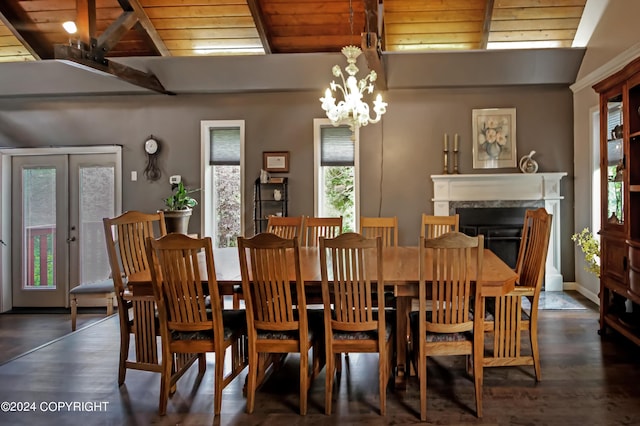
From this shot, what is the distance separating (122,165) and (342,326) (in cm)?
448

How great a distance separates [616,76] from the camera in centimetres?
356

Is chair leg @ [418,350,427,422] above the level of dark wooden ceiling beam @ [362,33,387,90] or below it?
below

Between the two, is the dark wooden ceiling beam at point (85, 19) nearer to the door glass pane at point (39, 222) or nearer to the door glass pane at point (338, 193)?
the door glass pane at point (39, 222)

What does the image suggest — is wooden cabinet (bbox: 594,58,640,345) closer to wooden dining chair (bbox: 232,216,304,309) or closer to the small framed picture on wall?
wooden dining chair (bbox: 232,216,304,309)

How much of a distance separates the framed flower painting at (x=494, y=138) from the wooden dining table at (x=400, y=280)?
261cm

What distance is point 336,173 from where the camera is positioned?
5887 mm

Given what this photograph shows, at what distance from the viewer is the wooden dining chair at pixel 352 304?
2.44 metres

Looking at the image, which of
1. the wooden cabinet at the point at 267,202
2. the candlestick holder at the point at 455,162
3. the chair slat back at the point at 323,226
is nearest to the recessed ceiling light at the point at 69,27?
the wooden cabinet at the point at 267,202

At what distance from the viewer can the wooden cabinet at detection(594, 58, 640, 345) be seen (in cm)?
340

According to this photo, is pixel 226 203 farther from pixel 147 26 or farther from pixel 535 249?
pixel 535 249

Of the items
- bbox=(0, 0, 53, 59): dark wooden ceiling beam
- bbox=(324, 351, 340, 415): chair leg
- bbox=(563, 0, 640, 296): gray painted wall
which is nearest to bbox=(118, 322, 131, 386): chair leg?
bbox=(324, 351, 340, 415): chair leg

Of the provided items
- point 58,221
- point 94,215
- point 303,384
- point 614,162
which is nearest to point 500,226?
point 614,162

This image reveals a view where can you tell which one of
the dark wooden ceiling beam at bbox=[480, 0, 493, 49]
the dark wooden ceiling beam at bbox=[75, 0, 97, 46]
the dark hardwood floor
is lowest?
the dark hardwood floor

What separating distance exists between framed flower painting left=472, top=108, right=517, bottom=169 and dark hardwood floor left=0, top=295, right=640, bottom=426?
258 centimetres
